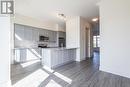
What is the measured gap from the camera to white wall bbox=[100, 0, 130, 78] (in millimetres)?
3368

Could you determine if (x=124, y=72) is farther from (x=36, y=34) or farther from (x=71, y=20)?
(x=36, y=34)

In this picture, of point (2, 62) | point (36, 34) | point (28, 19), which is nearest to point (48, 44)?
point (36, 34)

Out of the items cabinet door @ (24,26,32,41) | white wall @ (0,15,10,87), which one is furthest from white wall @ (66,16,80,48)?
white wall @ (0,15,10,87)

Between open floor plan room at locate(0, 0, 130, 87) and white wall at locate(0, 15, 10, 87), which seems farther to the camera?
open floor plan room at locate(0, 0, 130, 87)

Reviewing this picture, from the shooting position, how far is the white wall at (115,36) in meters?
3.37

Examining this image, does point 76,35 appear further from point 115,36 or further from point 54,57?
point 115,36

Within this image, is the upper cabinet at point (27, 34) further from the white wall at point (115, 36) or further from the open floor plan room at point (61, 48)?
the white wall at point (115, 36)

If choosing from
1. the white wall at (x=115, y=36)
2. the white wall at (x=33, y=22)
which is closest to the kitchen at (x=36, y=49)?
the white wall at (x=33, y=22)

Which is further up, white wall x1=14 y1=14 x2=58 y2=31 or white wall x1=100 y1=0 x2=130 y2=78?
white wall x1=14 y1=14 x2=58 y2=31

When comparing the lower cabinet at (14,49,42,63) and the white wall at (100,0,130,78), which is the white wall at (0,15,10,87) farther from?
the white wall at (100,0,130,78)

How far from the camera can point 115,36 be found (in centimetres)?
368

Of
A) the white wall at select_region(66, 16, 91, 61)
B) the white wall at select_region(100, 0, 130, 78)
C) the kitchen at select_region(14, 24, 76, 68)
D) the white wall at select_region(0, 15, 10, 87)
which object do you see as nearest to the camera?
the white wall at select_region(0, 15, 10, 87)

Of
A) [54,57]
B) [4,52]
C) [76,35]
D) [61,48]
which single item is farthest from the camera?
[76,35]

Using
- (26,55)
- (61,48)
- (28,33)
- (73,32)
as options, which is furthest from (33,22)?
(61,48)
